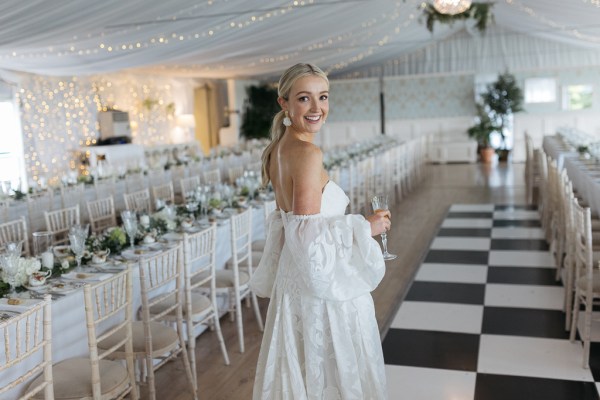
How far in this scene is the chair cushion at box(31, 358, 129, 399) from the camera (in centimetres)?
274

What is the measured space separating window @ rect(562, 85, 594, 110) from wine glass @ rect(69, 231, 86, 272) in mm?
14868

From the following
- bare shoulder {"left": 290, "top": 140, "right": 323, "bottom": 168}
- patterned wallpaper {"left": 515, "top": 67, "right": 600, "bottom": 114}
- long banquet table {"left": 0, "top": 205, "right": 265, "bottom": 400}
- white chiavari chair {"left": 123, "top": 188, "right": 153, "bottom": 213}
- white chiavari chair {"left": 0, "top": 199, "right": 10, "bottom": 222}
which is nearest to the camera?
bare shoulder {"left": 290, "top": 140, "right": 323, "bottom": 168}

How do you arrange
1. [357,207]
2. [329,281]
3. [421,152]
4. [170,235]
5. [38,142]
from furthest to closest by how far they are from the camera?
1. [421,152]
2. [38,142]
3. [357,207]
4. [170,235]
5. [329,281]

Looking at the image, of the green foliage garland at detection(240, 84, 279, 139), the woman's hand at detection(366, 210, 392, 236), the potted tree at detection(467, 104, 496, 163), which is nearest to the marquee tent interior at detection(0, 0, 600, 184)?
the green foliage garland at detection(240, 84, 279, 139)

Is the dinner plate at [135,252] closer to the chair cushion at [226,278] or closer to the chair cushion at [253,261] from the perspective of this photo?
the chair cushion at [226,278]

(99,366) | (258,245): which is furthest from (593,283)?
(99,366)

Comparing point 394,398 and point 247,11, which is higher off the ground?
point 247,11

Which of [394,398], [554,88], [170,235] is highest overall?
[554,88]

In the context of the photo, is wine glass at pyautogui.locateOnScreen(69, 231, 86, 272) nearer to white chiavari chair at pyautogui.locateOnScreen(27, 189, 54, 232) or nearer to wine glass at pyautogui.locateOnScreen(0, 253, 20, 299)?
wine glass at pyautogui.locateOnScreen(0, 253, 20, 299)

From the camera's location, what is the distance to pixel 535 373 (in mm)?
3611

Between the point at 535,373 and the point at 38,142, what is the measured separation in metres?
9.70

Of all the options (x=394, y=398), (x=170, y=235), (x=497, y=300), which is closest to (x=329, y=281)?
(x=394, y=398)

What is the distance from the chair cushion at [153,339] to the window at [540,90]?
14887 millimetres

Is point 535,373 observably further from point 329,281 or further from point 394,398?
point 329,281
